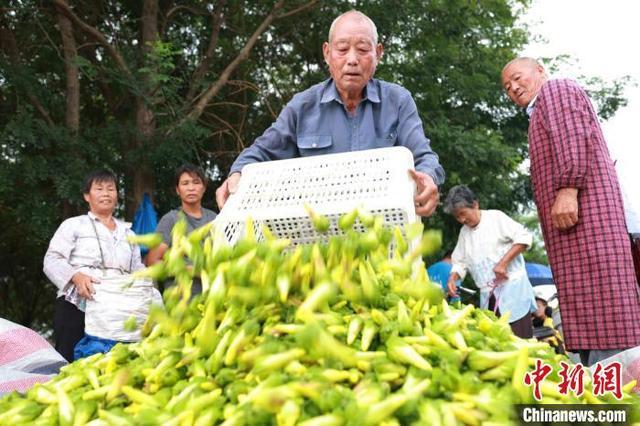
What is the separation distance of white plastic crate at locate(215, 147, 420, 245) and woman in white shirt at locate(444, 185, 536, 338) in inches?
102

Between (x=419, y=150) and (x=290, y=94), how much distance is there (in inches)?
255

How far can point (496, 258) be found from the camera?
176 inches

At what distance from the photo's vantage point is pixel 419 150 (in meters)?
2.37

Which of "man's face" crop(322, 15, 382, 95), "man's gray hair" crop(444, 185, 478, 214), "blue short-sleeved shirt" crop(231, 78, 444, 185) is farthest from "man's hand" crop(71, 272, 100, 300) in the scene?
"man's gray hair" crop(444, 185, 478, 214)

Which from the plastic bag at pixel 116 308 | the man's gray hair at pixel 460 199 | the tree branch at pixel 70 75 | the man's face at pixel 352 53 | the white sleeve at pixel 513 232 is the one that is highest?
the tree branch at pixel 70 75

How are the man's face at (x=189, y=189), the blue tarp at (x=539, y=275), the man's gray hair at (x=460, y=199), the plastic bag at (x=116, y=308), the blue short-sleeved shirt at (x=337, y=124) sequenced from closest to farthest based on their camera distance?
the blue short-sleeved shirt at (x=337, y=124) → the plastic bag at (x=116, y=308) → the man's face at (x=189, y=189) → the man's gray hair at (x=460, y=199) → the blue tarp at (x=539, y=275)

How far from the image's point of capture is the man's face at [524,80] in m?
3.12

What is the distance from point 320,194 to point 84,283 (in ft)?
6.70

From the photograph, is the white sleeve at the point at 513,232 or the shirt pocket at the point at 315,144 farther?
the white sleeve at the point at 513,232

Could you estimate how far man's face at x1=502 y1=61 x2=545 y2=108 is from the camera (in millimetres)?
3121

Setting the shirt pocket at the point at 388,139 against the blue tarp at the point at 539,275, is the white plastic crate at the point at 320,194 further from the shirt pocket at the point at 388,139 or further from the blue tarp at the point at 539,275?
the blue tarp at the point at 539,275

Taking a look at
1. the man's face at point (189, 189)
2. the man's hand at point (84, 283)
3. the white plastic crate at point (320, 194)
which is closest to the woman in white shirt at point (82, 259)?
the man's hand at point (84, 283)

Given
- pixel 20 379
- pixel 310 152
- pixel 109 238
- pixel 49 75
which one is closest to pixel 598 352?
pixel 310 152

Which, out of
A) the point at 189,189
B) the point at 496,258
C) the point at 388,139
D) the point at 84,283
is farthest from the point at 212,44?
the point at 388,139
